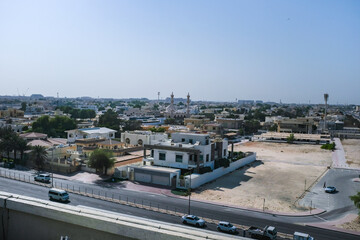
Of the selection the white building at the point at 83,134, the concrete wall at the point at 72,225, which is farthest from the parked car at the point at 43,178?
the concrete wall at the point at 72,225

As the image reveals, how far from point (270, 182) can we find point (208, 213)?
61.1ft

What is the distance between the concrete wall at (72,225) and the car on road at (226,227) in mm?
21300

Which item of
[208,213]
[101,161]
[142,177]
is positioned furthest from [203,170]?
[101,161]

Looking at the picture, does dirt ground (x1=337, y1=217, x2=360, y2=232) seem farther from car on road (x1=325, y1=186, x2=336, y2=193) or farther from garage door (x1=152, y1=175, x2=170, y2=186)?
garage door (x1=152, y1=175, x2=170, y2=186)

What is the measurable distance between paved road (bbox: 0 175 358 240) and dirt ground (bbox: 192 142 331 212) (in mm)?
2906

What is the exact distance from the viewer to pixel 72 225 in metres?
8.00

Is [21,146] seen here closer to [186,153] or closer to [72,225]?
[186,153]

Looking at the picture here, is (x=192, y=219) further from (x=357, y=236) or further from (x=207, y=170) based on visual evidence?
(x=207, y=170)

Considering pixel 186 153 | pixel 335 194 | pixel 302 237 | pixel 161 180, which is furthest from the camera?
pixel 186 153

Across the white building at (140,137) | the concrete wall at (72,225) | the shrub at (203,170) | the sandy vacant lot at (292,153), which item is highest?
the concrete wall at (72,225)

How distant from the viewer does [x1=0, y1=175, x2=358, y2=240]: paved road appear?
96.9 feet

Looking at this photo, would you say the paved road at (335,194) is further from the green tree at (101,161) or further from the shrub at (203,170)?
the green tree at (101,161)

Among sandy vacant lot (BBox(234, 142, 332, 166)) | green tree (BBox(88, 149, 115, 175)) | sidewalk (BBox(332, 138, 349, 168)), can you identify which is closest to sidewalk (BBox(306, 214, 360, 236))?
green tree (BBox(88, 149, 115, 175))

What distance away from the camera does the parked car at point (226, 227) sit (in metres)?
28.2
